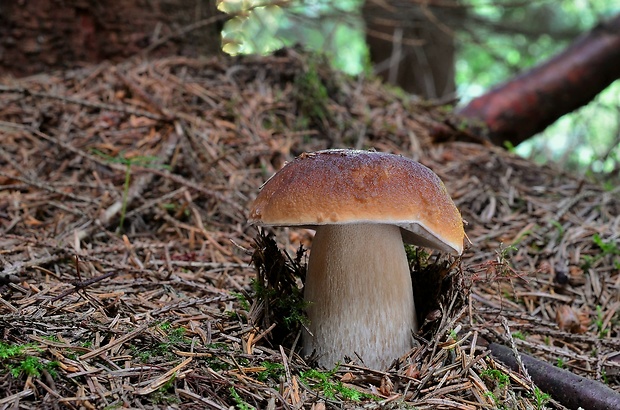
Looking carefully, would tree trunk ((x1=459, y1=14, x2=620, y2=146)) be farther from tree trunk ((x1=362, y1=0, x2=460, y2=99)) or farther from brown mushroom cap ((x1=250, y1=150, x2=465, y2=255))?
brown mushroom cap ((x1=250, y1=150, x2=465, y2=255))

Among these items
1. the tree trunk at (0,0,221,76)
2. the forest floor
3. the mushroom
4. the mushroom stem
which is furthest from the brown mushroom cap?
the tree trunk at (0,0,221,76)

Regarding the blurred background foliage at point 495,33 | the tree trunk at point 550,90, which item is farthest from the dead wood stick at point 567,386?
the tree trunk at point 550,90

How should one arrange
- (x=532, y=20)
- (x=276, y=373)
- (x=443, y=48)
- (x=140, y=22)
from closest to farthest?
1. (x=276, y=373)
2. (x=140, y=22)
3. (x=443, y=48)
4. (x=532, y=20)

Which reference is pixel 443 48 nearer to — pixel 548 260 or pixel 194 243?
pixel 548 260

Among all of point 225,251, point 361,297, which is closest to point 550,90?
point 225,251

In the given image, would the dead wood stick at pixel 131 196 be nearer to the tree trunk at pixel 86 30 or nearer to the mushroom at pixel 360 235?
the mushroom at pixel 360 235

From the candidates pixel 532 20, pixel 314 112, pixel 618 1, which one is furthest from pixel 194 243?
pixel 618 1
